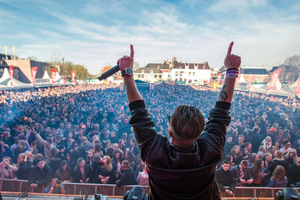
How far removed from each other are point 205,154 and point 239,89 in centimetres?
744

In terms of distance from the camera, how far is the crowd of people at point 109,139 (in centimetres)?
313

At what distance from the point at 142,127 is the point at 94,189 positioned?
3034 millimetres

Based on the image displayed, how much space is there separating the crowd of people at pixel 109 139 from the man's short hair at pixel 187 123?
2.94 metres

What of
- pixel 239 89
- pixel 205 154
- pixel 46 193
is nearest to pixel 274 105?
pixel 239 89

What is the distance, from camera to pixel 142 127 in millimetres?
627

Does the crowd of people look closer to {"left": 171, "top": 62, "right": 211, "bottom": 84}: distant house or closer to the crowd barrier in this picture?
the crowd barrier

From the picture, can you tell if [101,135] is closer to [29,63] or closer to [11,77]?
[29,63]

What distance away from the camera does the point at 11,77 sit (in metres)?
4.99

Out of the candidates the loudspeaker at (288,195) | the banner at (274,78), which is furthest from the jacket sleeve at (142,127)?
the banner at (274,78)

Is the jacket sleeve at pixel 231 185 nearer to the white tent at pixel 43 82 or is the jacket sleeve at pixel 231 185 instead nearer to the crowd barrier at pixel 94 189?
the crowd barrier at pixel 94 189

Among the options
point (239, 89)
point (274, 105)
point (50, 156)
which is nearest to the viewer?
point (50, 156)

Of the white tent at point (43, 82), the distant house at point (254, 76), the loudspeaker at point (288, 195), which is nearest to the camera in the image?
the loudspeaker at point (288, 195)

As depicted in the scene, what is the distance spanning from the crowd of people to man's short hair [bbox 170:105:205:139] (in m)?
2.94

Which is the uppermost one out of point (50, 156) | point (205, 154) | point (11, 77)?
point (11, 77)
